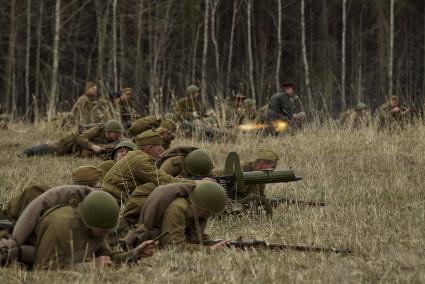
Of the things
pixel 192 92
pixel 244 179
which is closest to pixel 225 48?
pixel 192 92

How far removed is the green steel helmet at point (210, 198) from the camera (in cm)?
677

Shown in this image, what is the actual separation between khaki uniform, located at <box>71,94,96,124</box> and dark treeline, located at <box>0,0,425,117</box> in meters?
11.4

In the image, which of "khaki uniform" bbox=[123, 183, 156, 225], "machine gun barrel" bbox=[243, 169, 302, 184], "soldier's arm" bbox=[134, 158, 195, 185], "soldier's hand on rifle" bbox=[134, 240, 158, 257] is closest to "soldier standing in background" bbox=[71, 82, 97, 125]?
"soldier's arm" bbox=[134, 158, 195, 185]

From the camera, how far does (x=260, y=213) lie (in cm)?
883

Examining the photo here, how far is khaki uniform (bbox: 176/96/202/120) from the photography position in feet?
54.3

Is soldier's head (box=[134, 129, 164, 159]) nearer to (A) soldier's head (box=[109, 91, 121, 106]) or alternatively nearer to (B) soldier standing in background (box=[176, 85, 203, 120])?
(A) soldier's head (box=[109, 91, 121, 106])

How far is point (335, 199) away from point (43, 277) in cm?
484

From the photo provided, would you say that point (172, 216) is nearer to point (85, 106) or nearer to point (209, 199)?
point (209, 199)

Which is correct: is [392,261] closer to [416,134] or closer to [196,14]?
[416,134]

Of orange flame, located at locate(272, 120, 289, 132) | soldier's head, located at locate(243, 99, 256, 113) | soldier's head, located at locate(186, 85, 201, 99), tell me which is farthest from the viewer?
soldier's head, located at locate(243, 99, 256, 113)

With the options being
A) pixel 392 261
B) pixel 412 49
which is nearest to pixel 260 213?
pixel 392 261

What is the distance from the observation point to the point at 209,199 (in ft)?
22.2

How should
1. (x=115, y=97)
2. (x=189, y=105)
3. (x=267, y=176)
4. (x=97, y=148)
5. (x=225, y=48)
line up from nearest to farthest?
(x=267, y=176) < (x=97, y=148) < (x=115, y=97) < (x=189, y=105) < (x=225, y=48)

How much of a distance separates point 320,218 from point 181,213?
6.52 ft
